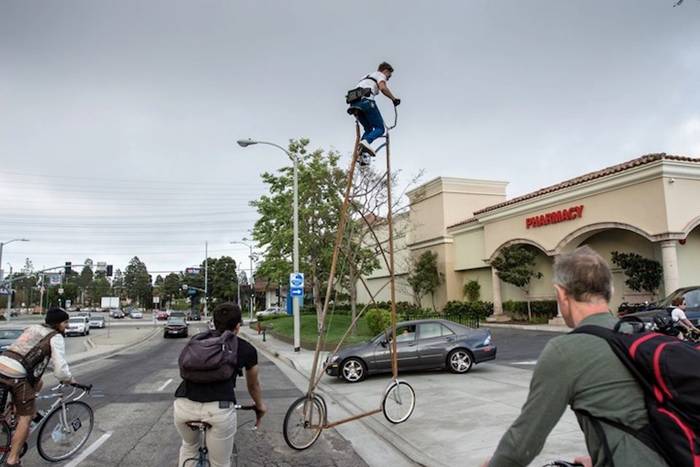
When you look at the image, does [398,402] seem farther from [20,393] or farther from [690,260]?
[690,260]

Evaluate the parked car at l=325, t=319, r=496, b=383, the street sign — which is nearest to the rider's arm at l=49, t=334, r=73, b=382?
the parked car at l=325, t=319, r=496, b=383

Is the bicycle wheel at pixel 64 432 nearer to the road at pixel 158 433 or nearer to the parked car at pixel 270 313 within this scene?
the road at pixel 158 433

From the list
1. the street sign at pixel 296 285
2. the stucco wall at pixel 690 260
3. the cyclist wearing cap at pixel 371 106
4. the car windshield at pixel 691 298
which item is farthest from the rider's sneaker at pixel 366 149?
the stucco wall at pixel 690 260

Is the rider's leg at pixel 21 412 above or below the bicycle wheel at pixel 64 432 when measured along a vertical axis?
above

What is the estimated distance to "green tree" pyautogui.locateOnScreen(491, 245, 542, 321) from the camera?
2678cm

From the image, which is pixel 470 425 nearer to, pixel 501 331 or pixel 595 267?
pixel 595 267

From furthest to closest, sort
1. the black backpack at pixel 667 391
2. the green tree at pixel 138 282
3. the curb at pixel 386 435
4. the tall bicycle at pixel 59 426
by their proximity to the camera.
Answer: the green tree at pixel 138 282, the curb at pixel 386 435, the tall bicycle at pixel 59 426, the black backpack at pixel 667 391

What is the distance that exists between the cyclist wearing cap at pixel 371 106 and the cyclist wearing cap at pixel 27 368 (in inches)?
162

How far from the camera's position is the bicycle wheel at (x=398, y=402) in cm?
758

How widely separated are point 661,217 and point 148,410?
1989cm

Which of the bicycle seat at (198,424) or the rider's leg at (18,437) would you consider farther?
the rider's leg at (18,437)

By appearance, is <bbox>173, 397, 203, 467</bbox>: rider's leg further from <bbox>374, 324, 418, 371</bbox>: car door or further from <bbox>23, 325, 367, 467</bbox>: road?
<bbox>374, 324, 418, 371</bbox>: car door

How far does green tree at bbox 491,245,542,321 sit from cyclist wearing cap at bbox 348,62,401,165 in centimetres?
2227

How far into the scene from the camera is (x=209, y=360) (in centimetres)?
369
